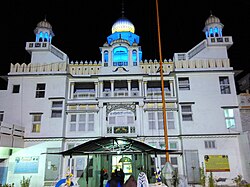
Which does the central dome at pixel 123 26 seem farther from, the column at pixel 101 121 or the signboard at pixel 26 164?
the signboard at pixel 26 164

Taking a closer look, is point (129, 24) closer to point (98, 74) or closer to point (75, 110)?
point (98, 74)

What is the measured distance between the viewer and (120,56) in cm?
2567

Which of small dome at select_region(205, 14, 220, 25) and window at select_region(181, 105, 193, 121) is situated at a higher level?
small dome at select_region(205, 14, 220, 25)

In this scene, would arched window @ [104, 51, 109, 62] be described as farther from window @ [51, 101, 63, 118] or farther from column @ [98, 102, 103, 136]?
window @ [51, 101, 63, 118]

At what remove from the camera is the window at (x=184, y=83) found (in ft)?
75.5

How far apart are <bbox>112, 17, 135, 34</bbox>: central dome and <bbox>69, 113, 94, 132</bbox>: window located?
12616mm

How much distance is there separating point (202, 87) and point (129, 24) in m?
13.1

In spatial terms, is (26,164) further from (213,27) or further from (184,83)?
(213,27)

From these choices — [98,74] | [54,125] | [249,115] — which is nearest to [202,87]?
[249,115]

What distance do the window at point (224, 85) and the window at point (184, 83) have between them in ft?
11.2

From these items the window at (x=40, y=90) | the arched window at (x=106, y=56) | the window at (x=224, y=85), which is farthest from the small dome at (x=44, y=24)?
the window at (x=224, y=85)

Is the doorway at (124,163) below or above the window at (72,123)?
below

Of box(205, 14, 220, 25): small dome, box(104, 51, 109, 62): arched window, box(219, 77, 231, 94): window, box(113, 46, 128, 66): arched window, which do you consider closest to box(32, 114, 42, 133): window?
box(104, 51, 109, 62): arched window

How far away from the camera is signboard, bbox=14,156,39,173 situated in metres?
20.2
